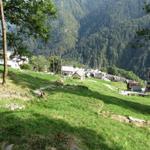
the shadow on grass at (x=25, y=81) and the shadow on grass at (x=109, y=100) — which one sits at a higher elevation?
the shadow on grass at (x=25, y=81)

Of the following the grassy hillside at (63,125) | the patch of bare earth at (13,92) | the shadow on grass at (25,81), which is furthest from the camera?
the shadow on grass at (25,81)

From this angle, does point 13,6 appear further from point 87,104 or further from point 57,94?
point 87,104

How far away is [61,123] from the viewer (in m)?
28.2

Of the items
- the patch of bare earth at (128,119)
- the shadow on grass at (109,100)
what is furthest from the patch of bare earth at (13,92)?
the patch of bare earth at (128,119)

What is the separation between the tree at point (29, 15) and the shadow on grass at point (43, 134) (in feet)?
76.2

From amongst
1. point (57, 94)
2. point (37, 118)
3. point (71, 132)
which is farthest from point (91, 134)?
point (57, 94)

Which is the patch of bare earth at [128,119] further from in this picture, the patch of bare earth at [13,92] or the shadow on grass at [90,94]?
the shadow on grass at [90,94]

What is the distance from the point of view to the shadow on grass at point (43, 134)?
72.5 feet

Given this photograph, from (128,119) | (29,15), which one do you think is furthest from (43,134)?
(29,15)

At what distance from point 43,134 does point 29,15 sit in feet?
93.2

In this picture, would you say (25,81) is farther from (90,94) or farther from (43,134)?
(43,134)

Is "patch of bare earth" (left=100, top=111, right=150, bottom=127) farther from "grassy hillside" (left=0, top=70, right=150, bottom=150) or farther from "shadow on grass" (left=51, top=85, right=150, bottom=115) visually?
"shadow on grass" (left=51, top=85, right=150, bottom=115)

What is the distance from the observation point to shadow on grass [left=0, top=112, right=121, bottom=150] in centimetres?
2209

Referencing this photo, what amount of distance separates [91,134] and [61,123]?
2.11 metres
